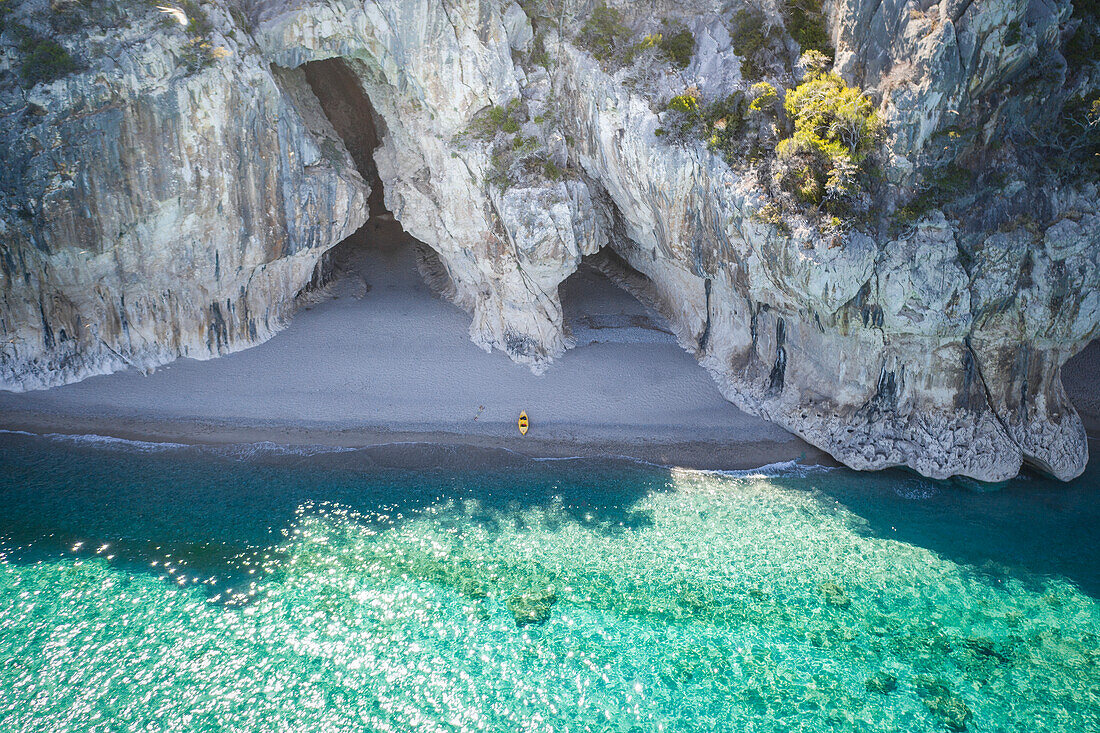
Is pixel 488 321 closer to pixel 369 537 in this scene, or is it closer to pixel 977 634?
pixel 369 537

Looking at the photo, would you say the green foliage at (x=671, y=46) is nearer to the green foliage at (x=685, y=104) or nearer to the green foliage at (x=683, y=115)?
the green foliage at (x=683, y=115)

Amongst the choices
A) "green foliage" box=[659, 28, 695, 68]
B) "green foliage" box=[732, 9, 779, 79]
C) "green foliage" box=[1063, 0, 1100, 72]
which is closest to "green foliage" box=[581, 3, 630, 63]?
"green foliage" box=[659, 28, 695, 68]

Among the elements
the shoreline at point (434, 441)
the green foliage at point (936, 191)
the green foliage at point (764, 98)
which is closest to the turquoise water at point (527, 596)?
the shoreline at point (434, 441)

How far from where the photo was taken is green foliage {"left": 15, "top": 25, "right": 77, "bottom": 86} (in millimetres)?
19562

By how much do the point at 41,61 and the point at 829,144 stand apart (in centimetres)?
2182

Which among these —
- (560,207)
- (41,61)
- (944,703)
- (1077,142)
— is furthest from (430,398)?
(1077,142)

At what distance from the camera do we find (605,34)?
22.1m

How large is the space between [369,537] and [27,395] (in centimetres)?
1356

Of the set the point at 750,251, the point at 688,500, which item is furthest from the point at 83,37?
the point at 688,500

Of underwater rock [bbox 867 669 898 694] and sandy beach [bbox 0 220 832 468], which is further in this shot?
sandy beach [bbox 0 220 832 468]

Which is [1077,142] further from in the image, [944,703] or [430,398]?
[430,398]

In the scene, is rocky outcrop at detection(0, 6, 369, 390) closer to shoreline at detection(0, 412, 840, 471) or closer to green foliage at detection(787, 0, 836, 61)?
shoreline at detection(0, 412, 840, 471)

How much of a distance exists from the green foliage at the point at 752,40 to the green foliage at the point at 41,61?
19096mm

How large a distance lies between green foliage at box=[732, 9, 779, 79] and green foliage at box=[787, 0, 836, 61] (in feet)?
1.94
